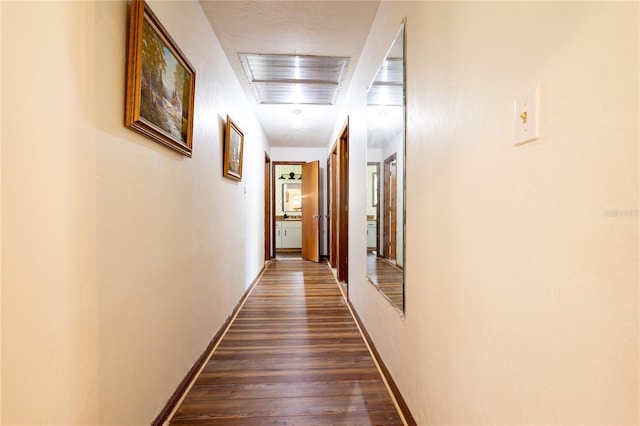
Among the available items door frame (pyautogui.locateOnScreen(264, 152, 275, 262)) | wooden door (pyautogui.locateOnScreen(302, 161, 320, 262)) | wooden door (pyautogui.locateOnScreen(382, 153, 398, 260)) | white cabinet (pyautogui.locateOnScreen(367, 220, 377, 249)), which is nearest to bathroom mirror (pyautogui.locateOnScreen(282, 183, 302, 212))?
wooden door (pyautogui.locateOnScreen(302, 161, 320, 262))

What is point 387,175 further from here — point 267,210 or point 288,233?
point 288,233

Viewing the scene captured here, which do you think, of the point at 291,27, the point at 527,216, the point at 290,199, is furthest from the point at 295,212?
the point at 527,216

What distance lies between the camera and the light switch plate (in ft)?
2.21

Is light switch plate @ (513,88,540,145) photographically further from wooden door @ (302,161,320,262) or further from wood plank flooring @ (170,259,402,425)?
wooden door @ (302,161,320,262)

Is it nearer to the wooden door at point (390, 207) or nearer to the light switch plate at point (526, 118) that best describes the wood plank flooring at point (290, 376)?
the wooden door at point (390, 207)

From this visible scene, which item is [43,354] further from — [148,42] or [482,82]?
[482,82]

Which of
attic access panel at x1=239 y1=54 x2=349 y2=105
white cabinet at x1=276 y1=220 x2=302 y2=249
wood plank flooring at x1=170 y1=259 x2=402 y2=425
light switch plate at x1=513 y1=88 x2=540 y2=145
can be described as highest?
attic access panel at x1=239 y1=54 x2=349 y2=105

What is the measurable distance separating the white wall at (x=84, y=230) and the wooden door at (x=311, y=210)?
4212 millimetres

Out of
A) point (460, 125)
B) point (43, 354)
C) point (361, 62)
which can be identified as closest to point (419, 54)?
point (460, 125)

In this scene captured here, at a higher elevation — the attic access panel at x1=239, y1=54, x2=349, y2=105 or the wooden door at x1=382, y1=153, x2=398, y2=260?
the attic access panel at x1=239, y1=54, x2=349, y2=105

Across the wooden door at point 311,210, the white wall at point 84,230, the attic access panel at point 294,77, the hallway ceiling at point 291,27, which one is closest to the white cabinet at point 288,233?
the wooden door at point 311,210

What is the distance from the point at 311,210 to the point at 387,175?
418 centimetres

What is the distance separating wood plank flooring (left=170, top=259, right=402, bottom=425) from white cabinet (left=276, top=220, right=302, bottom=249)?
165 inches

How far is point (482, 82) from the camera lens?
88 cm
